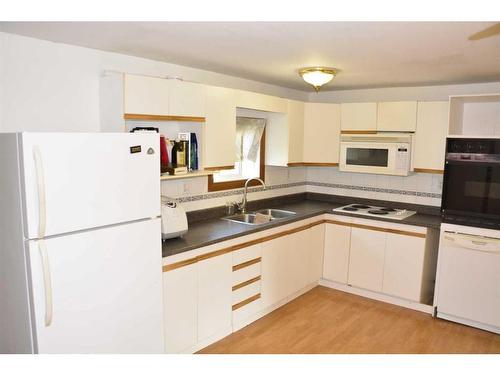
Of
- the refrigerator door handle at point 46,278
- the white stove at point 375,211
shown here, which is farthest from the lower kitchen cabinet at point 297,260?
the refrigerator door handle at point 46,278

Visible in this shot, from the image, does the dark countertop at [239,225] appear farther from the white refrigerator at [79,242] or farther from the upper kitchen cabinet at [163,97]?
the upper kitchen cabinet at [163,97]

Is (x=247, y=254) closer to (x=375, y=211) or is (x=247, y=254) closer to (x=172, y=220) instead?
(x=172, y=220)

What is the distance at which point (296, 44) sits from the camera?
7.99ft

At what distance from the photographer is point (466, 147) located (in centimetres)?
344

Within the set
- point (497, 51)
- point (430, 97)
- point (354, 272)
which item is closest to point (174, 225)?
point (354, 272)

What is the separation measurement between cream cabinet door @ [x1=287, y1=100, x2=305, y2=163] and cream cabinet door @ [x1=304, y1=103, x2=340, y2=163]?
0.21ft

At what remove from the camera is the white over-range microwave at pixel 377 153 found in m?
3.94

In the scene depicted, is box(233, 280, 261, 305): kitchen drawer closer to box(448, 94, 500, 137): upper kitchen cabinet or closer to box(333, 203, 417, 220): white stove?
box(333, 203, 417, 220): white stove

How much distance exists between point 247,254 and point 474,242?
1.92 meters

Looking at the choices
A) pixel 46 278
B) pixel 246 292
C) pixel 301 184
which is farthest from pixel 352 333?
pixel 46 278

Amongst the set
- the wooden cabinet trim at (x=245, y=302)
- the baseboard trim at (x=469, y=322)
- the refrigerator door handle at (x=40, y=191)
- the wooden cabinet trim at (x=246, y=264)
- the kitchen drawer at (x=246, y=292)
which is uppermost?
the refrigerator door handle at (x=40, y=191)

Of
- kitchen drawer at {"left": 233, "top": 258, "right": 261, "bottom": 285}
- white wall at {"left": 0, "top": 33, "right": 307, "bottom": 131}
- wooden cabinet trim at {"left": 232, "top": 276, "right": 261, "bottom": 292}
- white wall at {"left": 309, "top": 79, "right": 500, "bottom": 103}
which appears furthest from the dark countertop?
white wall at {"left": 309, "top": 79, "right": 500, "bottom": 103}

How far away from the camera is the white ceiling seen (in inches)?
81.8

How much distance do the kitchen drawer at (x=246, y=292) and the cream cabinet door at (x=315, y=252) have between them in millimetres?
836
